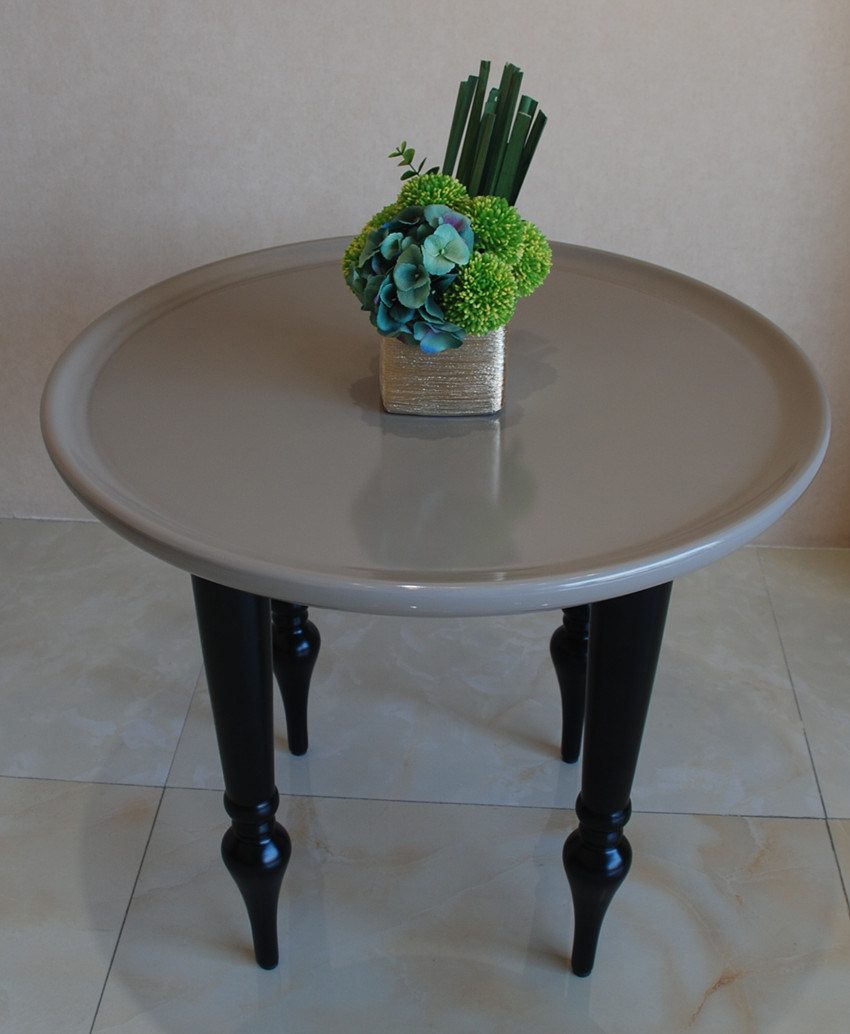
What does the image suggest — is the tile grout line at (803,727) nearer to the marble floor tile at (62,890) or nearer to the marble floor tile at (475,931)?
the marble floor tile at (475,931)

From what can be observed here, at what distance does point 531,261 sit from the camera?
103 centimetres

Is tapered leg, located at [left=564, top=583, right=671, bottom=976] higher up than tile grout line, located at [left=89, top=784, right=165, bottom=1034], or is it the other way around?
tapered leg, located at [left=564, top=583, right=671, bottom=976]

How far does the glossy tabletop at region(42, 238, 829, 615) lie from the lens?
84 centimetres

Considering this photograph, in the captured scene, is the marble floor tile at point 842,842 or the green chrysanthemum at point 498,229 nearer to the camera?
the green chrysanthemum at point 498,229

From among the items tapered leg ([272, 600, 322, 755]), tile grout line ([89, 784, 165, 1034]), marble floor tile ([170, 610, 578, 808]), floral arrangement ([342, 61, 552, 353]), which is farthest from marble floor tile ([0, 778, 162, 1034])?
floral arrangement ([342, 61, 552, 353])

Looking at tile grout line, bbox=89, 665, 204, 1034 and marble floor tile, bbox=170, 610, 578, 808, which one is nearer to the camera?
tile grout line, bbox=89, 665, 204, 1034

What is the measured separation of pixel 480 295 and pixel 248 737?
51 cm

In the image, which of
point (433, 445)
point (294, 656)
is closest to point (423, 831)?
point (294, 656)

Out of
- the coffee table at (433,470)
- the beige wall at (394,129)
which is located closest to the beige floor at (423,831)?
the coffee table at (433,470)

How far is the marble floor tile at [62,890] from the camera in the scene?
1.25 meters

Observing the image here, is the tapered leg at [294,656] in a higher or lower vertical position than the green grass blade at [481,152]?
lower

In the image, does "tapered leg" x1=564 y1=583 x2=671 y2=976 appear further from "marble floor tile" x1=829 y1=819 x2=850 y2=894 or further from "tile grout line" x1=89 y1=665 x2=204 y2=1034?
"tile grout line" x1=89 y1=665 x2=204 y2=1034

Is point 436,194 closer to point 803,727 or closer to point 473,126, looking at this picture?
point 473,126

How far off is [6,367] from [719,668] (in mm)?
1414
